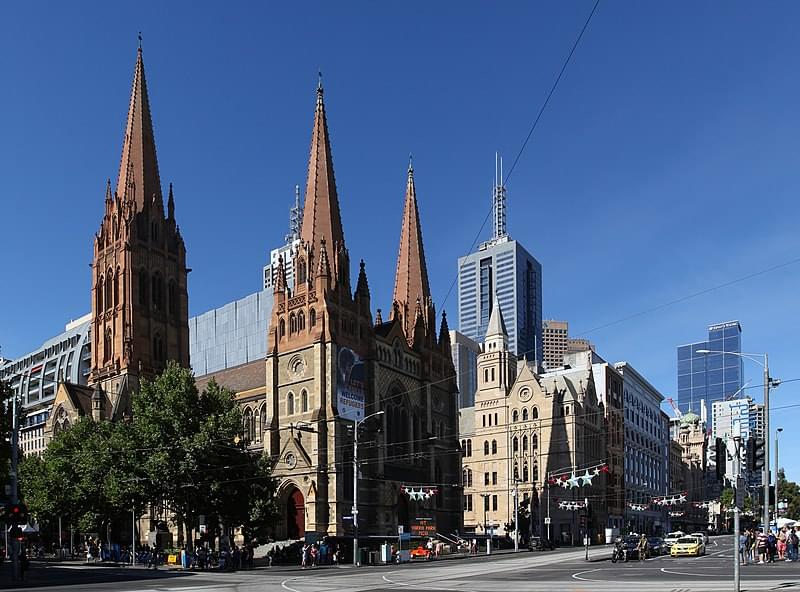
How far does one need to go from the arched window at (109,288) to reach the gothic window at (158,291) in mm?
3946

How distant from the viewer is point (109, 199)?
288ft

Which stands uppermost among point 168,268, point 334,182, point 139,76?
point 139,76

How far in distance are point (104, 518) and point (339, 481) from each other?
1717 centimetres

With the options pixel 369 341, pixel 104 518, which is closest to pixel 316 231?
pixel 369 341

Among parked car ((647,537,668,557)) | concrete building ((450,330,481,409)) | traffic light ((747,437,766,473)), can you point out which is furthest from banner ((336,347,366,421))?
concrete building ((450,330,481,409))

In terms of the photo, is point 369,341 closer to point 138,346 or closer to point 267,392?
point 267,392

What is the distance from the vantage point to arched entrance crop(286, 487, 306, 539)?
68312mm

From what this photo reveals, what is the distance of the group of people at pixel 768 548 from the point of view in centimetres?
4253

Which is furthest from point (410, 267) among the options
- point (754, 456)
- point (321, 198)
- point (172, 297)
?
point (754, 456)

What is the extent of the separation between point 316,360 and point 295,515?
40.5ft

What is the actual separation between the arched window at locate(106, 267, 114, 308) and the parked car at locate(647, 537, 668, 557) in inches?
2186

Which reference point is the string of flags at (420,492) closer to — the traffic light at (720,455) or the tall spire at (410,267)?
the tall spire at (410,267)

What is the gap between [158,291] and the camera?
8769 cm

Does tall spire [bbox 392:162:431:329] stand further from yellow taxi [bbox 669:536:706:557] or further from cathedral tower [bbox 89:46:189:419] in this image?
yellow taxi [bbox 669:536:706:557]
